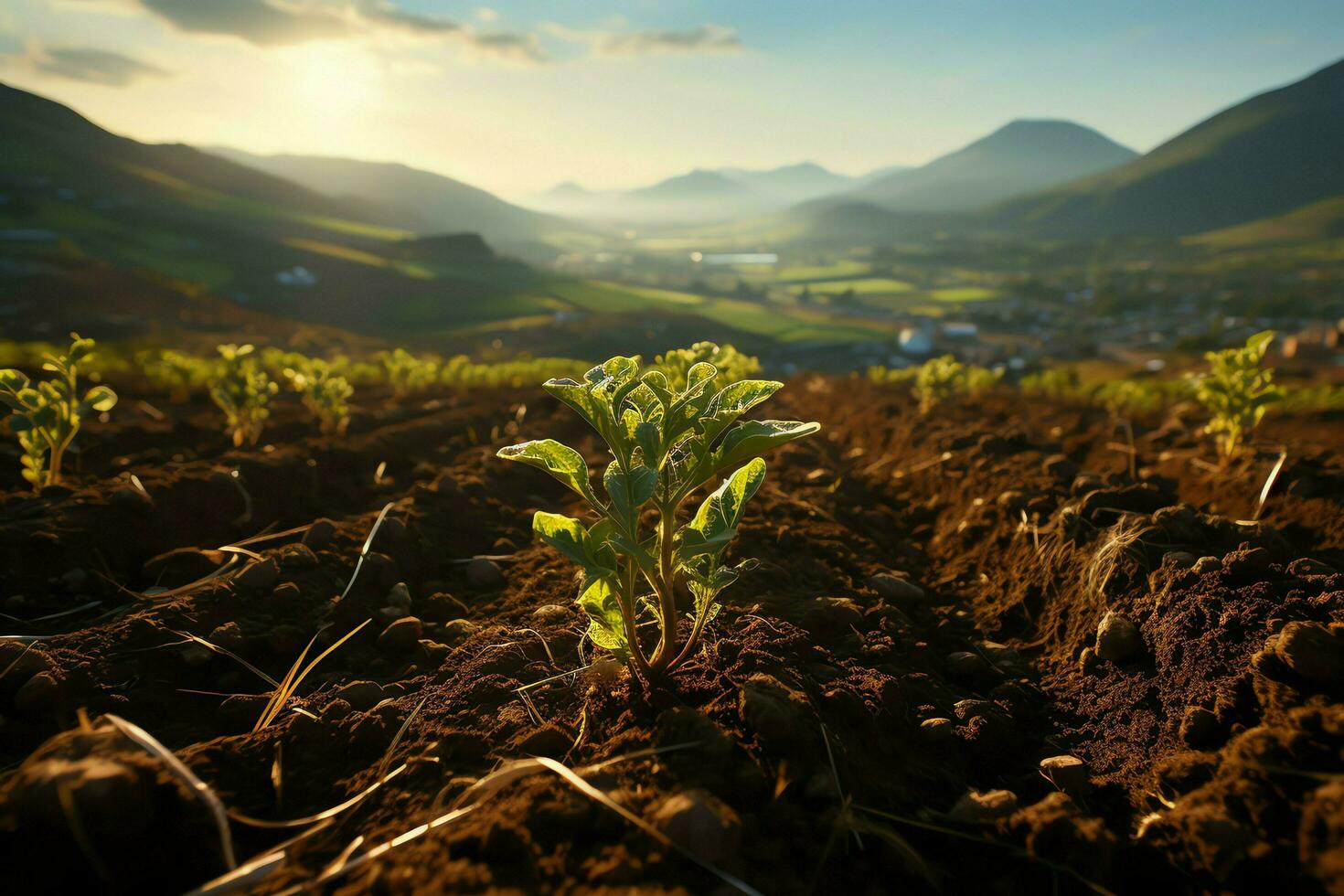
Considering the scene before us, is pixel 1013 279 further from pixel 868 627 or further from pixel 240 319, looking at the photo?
pixel 868 627

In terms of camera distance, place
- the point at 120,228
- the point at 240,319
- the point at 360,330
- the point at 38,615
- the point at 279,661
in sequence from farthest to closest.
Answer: the point at 120,228 → the point at 360,330 → the point at 240,319 → the point at 38,615 → the point at 279,661

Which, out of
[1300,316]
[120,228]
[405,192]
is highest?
[405,192]

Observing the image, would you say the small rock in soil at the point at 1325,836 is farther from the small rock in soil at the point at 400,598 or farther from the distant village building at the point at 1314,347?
the distant village building at the point at 1314,347

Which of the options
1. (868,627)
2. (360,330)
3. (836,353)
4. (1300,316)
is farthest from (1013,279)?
(868,627)

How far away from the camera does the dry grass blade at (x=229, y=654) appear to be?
241cm

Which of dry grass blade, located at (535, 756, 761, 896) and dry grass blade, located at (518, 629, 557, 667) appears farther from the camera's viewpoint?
dry grass blade, located at (518, 629, 557, 667)

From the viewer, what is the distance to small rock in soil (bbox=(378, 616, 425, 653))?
8.82ft

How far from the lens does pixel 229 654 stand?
246 cm

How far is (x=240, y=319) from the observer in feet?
78.7

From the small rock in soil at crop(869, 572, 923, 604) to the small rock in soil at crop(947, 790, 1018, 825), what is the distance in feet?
4.72

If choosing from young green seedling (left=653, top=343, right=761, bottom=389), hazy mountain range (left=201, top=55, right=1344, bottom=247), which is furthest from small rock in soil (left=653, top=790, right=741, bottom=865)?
hazy mountain range (left=201, top=55, right=1344, bottom=247)

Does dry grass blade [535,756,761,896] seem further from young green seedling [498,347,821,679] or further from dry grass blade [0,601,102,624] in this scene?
dry grass blade [0,601,102,624]

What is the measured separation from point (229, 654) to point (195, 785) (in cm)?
105

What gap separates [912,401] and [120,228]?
46.2 meters
